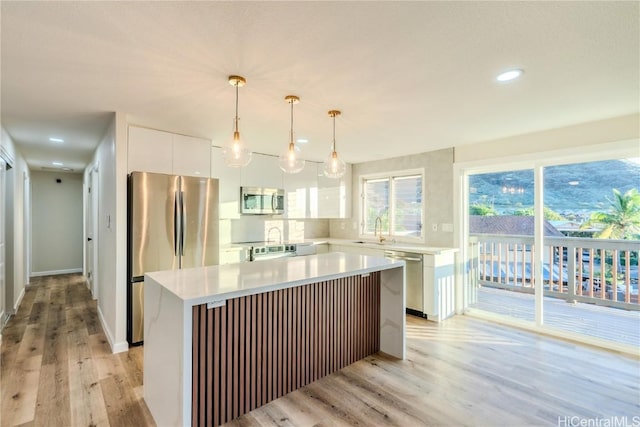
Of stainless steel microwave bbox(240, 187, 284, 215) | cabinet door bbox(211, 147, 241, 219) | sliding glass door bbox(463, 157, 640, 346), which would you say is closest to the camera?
sliding glass door bbox(463, 157, 640, 346)

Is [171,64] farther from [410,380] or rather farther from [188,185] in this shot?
[410,380]

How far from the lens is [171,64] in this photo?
198cm

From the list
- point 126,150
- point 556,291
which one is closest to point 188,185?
point 126,150

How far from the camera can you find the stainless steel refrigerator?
10.1 feet

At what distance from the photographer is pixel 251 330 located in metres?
2.19

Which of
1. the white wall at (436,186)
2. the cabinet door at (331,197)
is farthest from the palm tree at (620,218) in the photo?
the cabinet door at (331,197)

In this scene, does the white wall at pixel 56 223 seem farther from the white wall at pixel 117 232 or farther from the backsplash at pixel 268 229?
the white wall at pixel 117 232

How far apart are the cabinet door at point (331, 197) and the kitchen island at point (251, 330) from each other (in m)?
2.57

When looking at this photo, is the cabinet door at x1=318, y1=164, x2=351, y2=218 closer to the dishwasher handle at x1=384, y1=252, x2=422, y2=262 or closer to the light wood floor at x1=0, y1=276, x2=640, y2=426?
the dishwasher handle at x1=384, y1=252, x2=422, y2=262

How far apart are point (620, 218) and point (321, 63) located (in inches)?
139

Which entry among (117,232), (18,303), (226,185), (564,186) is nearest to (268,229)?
(226,185)

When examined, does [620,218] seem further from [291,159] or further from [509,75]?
[291,159]

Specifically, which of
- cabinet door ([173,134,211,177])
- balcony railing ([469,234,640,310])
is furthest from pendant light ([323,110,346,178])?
balcony railing ([469,234,640,310])

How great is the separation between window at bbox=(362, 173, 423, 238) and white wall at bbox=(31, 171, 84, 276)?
6.58 metres
